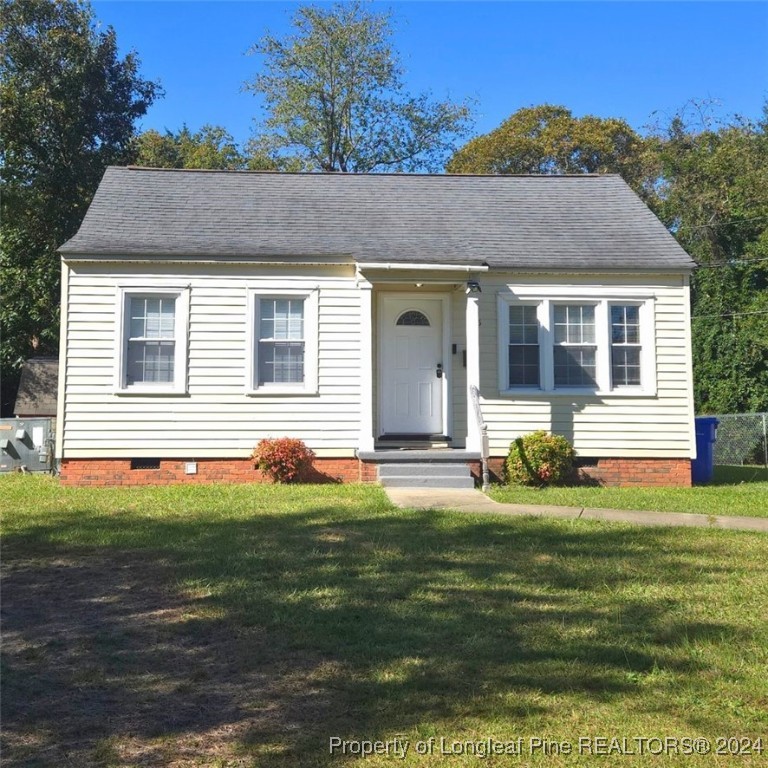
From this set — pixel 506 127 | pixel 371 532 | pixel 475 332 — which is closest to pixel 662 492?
pixel 475 332

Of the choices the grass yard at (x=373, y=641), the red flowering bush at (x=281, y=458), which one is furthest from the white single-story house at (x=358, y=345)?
the grass yard at (x=373, y=641)

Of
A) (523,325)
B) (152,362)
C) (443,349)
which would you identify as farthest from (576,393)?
(152,362)

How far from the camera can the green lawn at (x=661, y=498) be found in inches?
396

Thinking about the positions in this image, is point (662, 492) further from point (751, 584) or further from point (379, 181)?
point (379, 181)

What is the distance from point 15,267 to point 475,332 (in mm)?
15960

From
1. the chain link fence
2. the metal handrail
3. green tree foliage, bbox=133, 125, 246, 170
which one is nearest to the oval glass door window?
the metal handrail

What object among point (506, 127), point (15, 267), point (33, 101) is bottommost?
point (15, 267)

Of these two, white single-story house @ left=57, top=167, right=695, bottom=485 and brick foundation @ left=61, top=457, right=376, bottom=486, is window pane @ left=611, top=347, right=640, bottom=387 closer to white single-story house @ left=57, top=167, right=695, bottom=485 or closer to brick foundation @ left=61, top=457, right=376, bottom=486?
white single-story house @ left=57, top=167, right=695, bottom=485

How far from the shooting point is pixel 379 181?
51.9 feet

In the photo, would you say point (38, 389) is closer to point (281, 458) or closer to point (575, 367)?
point (281, 458)

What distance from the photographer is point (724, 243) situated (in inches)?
1124

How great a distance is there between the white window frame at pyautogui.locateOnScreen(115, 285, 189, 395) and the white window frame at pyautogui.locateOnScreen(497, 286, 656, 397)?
4957 mm

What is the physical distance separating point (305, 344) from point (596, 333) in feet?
15.3

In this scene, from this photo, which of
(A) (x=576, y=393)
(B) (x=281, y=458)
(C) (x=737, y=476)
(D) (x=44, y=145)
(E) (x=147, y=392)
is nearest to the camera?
(B) (x=281, y=458)
